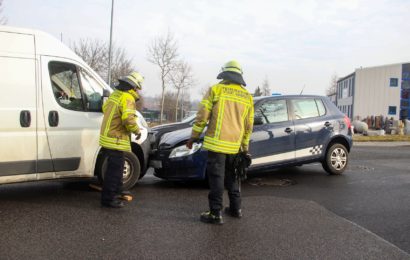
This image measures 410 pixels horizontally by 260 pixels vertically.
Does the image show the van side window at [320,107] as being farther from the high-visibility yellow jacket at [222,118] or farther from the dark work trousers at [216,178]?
the dark work trousers at [216,178]

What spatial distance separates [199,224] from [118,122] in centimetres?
173

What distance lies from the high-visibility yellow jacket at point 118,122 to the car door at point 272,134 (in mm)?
2425

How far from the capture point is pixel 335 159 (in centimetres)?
834

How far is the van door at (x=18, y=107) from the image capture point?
5.30 m

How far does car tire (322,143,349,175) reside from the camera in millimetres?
8228

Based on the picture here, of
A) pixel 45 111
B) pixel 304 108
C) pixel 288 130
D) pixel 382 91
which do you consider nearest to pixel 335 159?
pixel 304 108

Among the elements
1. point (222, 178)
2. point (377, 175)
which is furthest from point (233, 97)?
point (377, 175)

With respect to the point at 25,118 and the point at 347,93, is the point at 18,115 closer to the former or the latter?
the point at 25,118

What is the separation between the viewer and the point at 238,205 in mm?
5191

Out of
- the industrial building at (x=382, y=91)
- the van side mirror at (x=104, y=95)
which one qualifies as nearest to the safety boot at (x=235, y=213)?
the van side mirror at (x=104, y=95)

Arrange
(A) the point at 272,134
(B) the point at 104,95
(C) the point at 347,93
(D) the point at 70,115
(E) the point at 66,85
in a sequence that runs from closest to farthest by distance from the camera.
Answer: (D) the point at 70,115 → (E) the point at 66,85 → (B) the point at 104,95 → (A) the point at 272,134 → (C) the point at 347,93

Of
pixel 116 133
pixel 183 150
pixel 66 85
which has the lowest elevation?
pixel 183 150

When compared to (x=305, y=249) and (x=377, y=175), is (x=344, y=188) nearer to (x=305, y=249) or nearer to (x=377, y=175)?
(x=377, y=175)

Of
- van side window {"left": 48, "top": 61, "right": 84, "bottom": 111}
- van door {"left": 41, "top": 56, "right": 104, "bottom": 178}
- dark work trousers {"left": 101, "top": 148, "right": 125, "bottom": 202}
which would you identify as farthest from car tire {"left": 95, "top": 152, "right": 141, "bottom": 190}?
van side window {"left": 48, "top": 61, "right": 84, "bottom": 111}
